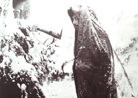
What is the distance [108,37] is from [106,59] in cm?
26

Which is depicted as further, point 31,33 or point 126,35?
point 126,35

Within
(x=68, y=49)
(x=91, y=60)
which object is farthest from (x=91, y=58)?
Answer: (x=68, y=49)

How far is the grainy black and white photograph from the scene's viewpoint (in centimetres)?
197

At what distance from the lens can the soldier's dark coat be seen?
2039 millimetres

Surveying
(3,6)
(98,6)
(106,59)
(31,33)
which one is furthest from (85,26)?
(3,6)

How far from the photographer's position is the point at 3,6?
205 cm

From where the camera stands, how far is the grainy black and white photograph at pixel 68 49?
1.97m

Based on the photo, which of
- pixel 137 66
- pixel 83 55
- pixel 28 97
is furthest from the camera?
pixel 137 66

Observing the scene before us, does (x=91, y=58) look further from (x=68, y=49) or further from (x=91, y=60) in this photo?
(x=68, y=49)

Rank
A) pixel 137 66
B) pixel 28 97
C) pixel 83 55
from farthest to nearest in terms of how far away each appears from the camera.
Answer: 1. pixel 137 66
2. pixel 83 55
3. pixel 28 97

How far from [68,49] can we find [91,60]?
274 millimetres

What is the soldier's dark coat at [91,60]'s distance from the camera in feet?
6.69

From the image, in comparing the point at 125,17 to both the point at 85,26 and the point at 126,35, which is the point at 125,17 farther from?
the point at 85,26

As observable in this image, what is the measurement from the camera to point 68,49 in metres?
2.06
